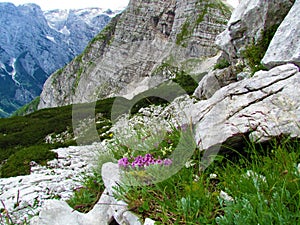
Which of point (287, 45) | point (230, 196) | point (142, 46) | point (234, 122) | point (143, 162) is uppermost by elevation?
point (287, 45)

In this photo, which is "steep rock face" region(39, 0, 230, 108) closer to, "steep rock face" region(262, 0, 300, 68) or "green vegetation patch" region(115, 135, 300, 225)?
"steep rock face" region(262, 0, 300, 68)

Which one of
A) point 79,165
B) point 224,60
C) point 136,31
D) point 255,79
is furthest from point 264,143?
point 136,31

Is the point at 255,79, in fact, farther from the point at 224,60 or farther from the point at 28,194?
the point at 224,60

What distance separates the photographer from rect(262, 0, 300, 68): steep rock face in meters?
7.78

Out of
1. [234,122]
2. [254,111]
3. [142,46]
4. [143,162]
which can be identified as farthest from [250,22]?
[142,46]

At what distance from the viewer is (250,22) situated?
1376 cm

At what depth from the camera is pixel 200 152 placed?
422 cm

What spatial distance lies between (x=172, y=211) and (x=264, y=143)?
1.72m

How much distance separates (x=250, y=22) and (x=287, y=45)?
20.0ft

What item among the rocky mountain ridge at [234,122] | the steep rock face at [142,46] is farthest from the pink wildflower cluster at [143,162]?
the steep rock face at [142,46]

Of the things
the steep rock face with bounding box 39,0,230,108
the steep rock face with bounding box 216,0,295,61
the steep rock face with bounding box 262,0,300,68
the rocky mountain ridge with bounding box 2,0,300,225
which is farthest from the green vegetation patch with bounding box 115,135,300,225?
the steep rock face with bounding box 39,0,230,108

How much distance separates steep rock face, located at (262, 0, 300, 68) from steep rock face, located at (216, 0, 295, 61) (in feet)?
9.71

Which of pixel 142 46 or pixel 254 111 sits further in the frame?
pixel 142 46

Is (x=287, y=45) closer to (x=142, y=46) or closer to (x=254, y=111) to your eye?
(x=254, y=111)
